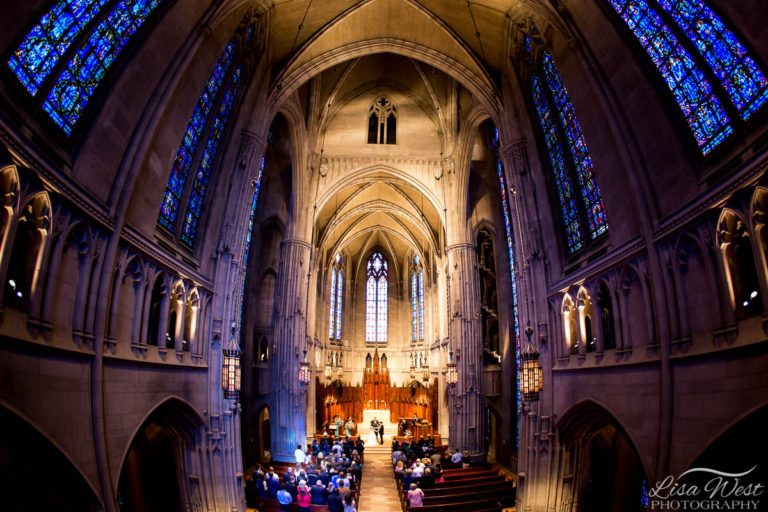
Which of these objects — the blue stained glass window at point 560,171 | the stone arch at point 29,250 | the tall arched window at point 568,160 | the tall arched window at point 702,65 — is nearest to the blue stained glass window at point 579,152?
the tall arched window at point 568,160

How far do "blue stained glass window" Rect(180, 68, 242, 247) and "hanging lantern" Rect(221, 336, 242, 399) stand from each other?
12.8ft

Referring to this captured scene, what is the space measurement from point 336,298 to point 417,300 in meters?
7.81

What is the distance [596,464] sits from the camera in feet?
53.0

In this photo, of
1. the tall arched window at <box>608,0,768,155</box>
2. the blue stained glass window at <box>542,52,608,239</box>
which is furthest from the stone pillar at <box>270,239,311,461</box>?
the tall arched window at <box>608,0,768,155</box>

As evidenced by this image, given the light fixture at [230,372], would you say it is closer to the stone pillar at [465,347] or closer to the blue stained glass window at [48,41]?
the blue stained glass window at [48,41]

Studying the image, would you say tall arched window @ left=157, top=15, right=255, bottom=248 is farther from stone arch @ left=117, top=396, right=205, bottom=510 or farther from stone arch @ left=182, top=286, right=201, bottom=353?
stone arch @ left=117, top=396, right=205, bottom=510

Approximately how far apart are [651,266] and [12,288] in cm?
1281

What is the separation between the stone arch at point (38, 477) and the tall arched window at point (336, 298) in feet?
104

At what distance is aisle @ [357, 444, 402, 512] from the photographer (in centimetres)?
1718

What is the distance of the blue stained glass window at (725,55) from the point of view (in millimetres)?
8219

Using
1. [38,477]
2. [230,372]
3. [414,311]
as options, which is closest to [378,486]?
[230,372]

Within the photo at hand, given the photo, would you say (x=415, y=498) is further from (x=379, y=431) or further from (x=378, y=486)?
(x=379, y=431)

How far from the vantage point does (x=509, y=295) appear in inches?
1003

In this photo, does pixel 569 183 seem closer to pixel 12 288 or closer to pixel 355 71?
pixel 12 288
